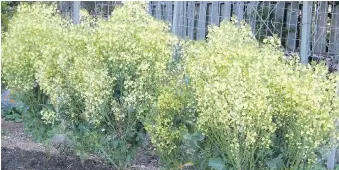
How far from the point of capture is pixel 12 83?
4.95 metres

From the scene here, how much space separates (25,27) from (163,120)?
1856mm

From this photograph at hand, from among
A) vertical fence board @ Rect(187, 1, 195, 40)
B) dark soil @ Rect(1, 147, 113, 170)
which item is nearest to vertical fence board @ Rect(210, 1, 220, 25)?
vertical fence board @ Rect(187, 1, 195, 40)

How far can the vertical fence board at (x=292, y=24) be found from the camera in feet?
20.4

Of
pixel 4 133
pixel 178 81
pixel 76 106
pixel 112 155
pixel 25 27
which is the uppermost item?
pixel 25 27

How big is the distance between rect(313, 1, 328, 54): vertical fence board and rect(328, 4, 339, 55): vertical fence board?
0.10 meters

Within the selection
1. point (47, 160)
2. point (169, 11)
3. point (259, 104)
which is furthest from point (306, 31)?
point (169, 11)

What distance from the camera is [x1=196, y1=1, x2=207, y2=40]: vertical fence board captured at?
294 inches

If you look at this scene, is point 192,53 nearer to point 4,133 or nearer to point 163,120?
point 163,120

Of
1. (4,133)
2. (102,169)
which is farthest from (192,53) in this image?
(4,133)

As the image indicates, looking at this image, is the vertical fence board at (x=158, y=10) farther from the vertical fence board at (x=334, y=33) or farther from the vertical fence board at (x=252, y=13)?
the vertical fence board at (x=334, y=33)

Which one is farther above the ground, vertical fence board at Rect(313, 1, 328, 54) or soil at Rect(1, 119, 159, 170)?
vertical fence board at Rect(313, 1, 328, 54)

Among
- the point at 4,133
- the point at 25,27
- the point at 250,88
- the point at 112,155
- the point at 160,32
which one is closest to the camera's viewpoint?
the point at 250,88

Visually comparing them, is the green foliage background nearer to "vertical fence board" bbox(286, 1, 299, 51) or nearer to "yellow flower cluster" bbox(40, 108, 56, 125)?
"yellow flower cluster" bbox(40, 108, 56, 125)

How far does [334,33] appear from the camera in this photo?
610 cm
